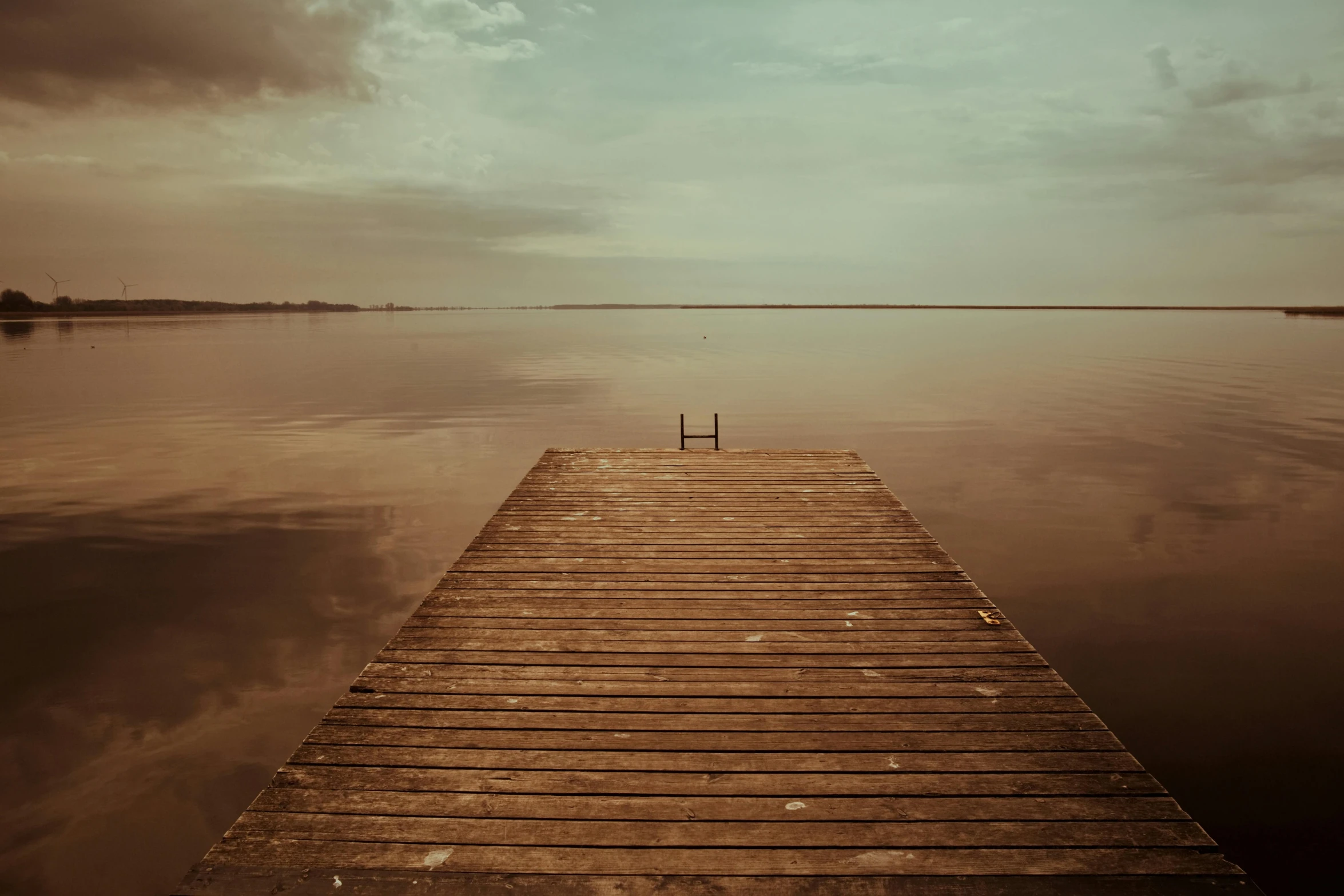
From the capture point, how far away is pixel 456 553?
12.0 m

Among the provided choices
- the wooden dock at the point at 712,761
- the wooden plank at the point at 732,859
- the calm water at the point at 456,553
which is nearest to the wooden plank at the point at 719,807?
the wooden dock at the point at 712,761

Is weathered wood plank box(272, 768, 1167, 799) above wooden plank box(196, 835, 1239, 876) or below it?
above

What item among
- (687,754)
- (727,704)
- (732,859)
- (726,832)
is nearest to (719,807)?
(726,832)

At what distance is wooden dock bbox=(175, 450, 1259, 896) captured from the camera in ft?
11.5

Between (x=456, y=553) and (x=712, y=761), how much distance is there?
8622mm

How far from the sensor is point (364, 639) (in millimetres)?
8891

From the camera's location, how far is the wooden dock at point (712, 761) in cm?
349

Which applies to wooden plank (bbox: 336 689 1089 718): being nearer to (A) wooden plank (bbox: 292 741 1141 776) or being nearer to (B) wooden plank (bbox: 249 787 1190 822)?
(A) wooden plank (bbox: 292 741 1141 776)

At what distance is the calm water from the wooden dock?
2291 millimetres

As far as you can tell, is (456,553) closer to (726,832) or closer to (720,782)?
(720,782)

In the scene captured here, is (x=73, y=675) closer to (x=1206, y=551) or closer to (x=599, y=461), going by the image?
(x=599, y=461)

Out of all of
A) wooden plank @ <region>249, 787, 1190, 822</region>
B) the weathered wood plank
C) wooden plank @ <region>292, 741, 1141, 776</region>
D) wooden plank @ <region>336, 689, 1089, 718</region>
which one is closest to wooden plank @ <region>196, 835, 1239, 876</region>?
wooden plank @ <region>249, 787, 1190, 822</region>

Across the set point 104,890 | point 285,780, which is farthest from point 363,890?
point 104,890

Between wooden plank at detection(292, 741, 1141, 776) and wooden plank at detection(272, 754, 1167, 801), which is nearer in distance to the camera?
wooden plank at detection(272, 754, 1167, 801)
